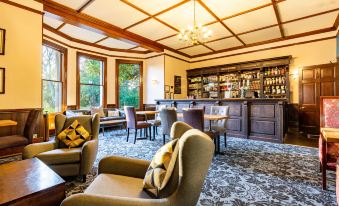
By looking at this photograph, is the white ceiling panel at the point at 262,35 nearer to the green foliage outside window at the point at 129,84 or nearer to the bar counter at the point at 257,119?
the bar counter at the point at 257,119

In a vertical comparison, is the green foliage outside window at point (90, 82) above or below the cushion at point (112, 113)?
above

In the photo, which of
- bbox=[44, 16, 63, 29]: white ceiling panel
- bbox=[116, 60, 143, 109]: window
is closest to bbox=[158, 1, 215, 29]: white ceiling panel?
bbox=[44, 16, 63, 29]: white ceiling panel

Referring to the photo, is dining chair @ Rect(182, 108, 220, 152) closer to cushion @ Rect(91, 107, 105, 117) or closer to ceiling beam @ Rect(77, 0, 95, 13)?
ceiling beam @ Rect(77, 0, 95, 13)

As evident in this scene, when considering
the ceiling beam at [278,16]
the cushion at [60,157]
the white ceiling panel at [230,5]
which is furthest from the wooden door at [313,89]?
the cushion at [60,157]

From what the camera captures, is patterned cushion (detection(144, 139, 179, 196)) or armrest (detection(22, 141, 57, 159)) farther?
armrest (detection(22, 141, 57, 159))

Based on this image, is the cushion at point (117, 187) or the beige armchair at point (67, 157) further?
the beige armchair at point (67, 157)

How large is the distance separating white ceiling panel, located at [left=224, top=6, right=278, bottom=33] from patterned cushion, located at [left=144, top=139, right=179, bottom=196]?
4.52 metres

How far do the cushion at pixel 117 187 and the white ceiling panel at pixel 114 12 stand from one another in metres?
3.75

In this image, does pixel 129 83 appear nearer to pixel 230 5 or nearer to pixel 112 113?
pixel 112 113

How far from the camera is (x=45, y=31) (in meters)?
5.01

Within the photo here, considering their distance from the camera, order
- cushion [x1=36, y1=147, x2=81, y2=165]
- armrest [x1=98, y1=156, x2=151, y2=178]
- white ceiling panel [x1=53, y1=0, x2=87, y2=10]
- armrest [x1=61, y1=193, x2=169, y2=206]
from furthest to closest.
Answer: white ceiling panel [x1=53, y1=0, x2=87, y2=10], cushion [x1=36, y1=147, x2=81, y2=165], armrest [x1=98, y1=156, x2=151, y2=178], armrest [x1=61, y1=193, x2=169, y2=206]

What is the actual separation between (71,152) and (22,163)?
53cm

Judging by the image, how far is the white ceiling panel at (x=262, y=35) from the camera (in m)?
5.60

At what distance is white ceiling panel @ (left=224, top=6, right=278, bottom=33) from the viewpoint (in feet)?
14.6
